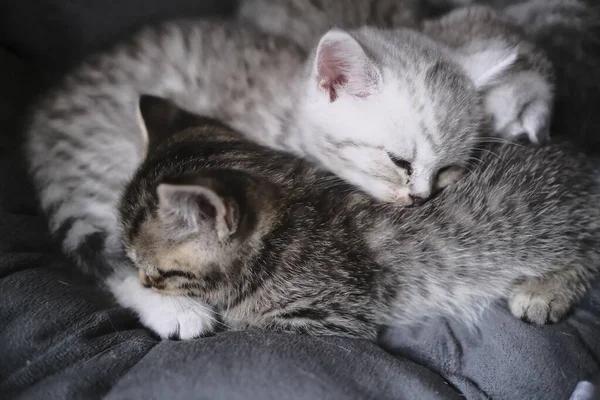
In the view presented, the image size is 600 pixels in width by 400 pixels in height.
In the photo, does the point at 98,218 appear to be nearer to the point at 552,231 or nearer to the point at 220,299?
the point at 220,299

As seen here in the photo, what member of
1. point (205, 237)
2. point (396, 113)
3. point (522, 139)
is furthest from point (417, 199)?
point (205, 237)

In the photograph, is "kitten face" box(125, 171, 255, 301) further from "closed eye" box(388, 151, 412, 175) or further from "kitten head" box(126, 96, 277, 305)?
"closed eye" box(388, 151, 412, 175)

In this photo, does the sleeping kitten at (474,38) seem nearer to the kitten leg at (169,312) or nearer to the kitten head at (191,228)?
the kitten head at (191,228)

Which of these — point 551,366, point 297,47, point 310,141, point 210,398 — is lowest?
point 551,366

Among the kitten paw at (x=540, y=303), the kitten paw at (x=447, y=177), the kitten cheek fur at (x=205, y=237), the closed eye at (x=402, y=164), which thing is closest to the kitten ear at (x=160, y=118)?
the kitten cheek fur at (x=205, y=237)

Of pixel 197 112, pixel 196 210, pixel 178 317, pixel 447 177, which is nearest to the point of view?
pixel 196 210

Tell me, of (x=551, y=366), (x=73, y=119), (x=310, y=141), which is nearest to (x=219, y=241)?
(x=310, y=141)

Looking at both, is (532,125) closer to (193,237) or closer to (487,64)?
(487,64)
